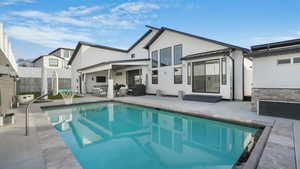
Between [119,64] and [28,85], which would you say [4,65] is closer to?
[119,64]

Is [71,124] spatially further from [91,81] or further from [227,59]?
[91,81]

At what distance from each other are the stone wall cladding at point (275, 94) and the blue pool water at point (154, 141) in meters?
1.82

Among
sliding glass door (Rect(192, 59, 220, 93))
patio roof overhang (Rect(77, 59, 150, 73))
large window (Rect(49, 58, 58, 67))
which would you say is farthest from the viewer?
large window (Rect(49, 58, 58, 67))

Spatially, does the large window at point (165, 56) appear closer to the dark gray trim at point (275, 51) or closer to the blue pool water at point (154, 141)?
the blue pool water at point (154, 141)

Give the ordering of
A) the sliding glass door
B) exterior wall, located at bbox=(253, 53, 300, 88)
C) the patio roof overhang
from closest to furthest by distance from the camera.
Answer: exterior wall, located at bbox=(253, 53, 300, 88)
the sliding glass door
the patio roof overhang

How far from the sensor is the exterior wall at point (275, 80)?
5.33 metres

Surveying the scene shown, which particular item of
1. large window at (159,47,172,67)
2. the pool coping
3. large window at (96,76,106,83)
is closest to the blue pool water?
the pool coping

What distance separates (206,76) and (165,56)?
4.30 meters

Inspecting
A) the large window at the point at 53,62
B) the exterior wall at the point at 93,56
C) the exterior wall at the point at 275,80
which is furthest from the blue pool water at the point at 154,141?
the large window at the point at 53,62

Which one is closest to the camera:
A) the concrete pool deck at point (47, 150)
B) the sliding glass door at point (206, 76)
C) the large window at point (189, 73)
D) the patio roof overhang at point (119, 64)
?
the concrete pool deck at point (47, 150)

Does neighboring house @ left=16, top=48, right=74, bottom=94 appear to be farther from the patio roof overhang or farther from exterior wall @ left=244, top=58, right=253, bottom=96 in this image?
exterior wall @ left=244, top=58, right=253, bottom=96

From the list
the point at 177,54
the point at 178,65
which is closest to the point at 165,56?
the point at 177,54

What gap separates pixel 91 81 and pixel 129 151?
54.4 feet

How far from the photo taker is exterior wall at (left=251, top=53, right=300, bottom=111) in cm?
533
